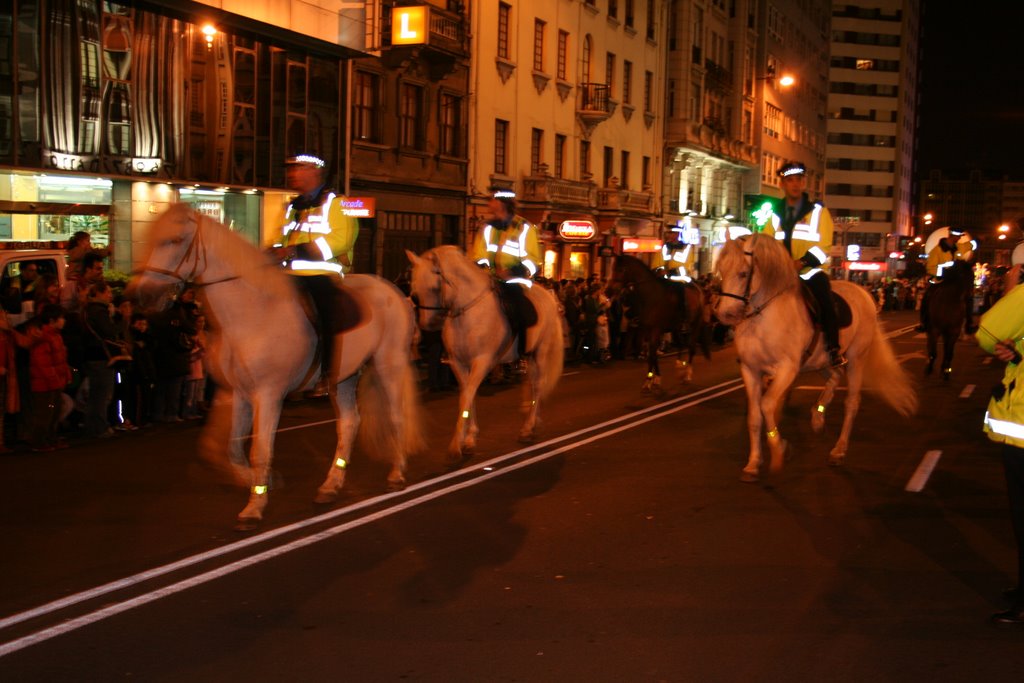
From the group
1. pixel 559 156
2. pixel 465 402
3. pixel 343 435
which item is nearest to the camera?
pixel 343 435

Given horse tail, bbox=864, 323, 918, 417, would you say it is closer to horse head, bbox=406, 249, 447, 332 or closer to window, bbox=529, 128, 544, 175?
horse head, bbox=406, 249, 447, 332

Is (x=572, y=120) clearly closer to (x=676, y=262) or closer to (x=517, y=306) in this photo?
(x=676, y=262)

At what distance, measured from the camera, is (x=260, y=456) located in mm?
8086

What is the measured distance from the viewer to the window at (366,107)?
1193 inches

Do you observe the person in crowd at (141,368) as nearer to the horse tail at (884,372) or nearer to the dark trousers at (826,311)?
the dark trousers at (826,311)

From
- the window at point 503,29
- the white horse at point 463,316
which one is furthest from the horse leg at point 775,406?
Answer: the window at point 503,29

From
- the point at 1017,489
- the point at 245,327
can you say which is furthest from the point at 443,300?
the point at 1017,489

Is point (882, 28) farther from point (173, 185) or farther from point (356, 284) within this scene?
point (356, 284)

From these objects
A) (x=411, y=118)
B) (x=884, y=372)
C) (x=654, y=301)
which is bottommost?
(x=884, y=372)

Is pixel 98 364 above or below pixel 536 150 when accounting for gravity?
below

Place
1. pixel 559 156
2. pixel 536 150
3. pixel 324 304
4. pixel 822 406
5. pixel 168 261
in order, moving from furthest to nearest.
A: 1. pixel 559 156
2. pixel 536 150
3. pixel 822 406
4. pixel 324 304
5. pixel 168 261

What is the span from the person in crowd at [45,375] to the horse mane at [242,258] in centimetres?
505

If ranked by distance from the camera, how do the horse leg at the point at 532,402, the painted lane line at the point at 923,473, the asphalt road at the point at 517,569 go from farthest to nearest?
the horse leg at the point at 532,402
the painted lane line at the point at 923,473
the asphalt road at the point at 517,569

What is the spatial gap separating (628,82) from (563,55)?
7.43 metres
